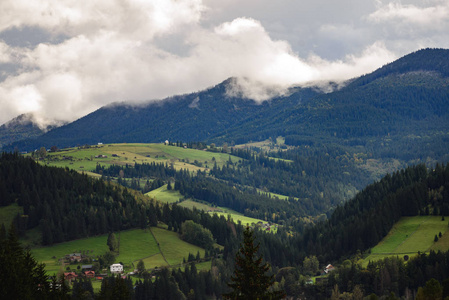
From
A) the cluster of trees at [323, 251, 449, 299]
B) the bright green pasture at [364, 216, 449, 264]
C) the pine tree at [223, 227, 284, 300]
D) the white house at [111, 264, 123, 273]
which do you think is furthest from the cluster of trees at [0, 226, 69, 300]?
the bright green pasture at [364, 216, 449, 264]

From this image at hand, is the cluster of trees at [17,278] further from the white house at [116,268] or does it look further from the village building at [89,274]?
the white house at [116,268]

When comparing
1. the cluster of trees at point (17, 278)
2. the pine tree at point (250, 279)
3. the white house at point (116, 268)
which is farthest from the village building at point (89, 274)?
the pine tree at point (250, 279)

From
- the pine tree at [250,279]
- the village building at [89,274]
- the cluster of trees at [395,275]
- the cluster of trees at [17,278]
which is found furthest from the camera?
the village building at [89,274]

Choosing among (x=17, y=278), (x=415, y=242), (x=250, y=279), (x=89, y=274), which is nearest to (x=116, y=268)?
(x=89, y=274)

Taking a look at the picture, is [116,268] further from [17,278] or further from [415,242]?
[17,278]

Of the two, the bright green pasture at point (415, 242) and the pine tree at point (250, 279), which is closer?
the pine tree at point (250, 279)

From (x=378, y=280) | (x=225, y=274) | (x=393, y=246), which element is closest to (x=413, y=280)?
(x=378, y=280)

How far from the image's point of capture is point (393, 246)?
637 ft

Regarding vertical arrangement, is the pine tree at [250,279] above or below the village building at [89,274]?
above

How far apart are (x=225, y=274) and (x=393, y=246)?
196 feet

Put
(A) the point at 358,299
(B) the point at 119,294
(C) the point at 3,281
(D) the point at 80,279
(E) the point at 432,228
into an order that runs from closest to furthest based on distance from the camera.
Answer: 1. (C) the point at 3,281
2. (B) the point at 119,294
3. (A) the point at 358,299
4. (D) the point at 80,279
5. (E) the point at 432,228

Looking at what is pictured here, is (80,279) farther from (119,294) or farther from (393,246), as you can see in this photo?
(393,246)

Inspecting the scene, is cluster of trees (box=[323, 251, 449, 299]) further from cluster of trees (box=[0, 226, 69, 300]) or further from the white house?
cluster of trees (box=[0, 226, 69, 300])

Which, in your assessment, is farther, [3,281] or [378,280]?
[378,280]
